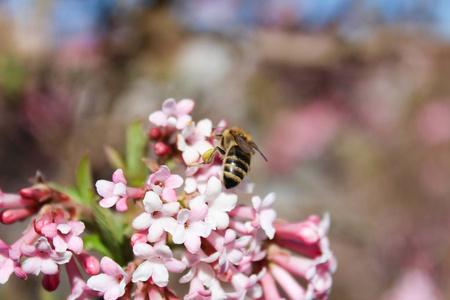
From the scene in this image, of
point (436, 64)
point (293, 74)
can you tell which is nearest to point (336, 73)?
point (293, 74)

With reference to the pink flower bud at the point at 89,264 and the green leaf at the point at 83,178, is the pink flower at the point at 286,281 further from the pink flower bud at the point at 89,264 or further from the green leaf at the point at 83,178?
the green leaf at the point at 83,178

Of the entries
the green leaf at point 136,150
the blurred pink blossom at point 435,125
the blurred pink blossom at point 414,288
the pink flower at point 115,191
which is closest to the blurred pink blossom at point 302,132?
the blurred pink blossom at point 435,125

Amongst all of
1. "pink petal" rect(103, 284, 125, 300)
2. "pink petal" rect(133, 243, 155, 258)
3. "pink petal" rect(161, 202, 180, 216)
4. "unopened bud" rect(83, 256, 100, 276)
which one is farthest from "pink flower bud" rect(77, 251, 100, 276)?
"pink petal" rect(161, 202, 180, 216)

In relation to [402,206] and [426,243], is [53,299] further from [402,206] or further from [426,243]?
[402,206]

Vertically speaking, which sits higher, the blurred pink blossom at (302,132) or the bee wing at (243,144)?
the bee wing at (243,144)

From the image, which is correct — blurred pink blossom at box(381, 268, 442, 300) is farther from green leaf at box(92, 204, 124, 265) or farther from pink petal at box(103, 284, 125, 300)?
pink petal at box(103, 284, 125, 300)

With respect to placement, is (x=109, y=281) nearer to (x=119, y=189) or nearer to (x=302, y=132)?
(x=119, y=189)
